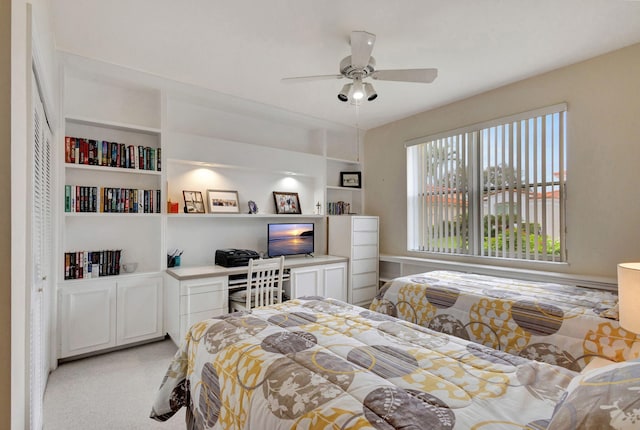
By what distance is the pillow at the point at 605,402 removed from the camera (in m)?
0.67

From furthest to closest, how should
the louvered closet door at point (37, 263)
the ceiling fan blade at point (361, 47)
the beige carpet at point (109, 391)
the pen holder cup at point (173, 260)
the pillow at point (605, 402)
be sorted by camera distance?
the pen holder cup at point (173, 260) → the ceiling fan blade at point (361, 47) → the beige carpet at point (109, 391) → the louvered closet door at point (37, 263) → the pillow at point (605, 402)

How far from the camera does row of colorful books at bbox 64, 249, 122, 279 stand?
2.86 m

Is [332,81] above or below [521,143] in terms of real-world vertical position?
above

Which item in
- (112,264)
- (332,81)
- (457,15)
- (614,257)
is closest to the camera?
(457,15)

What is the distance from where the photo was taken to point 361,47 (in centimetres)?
234

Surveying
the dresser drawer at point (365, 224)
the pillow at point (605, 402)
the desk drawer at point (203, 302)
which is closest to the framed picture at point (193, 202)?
the desk drawer at point (203, 302)

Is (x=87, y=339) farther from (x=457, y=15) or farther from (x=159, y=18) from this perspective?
(x=457, y=15)

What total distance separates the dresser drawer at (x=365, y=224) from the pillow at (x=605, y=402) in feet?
11.9

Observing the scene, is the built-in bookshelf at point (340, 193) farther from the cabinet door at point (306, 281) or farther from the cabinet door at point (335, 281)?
the cabinet door at point (306, 281)

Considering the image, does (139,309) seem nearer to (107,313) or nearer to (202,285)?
(107,313)

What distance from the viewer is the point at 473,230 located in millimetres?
3811

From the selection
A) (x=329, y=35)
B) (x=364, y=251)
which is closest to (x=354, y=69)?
(x=329, y=35)

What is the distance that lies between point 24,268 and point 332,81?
2.95 meters

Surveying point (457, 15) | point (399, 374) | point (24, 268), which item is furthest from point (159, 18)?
point (399, 374)
